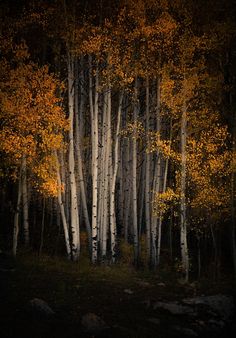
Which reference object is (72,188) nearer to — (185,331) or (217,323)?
(217,323)

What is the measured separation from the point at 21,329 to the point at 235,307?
7.90 meters

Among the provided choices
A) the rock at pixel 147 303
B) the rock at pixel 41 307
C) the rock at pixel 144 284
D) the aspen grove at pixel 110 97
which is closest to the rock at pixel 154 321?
the rock at pixel 147 303

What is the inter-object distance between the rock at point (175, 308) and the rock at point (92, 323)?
2.70 meters

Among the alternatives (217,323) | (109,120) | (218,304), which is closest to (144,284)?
(218,304)

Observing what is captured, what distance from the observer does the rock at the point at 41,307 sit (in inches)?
406

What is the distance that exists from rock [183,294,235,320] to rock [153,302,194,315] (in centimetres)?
59

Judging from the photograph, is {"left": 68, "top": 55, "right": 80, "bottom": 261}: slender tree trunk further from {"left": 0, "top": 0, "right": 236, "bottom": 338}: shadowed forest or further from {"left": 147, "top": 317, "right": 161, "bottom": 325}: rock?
{"left": 147, "top": 317, "right": 161, "bottom": 325}: rock

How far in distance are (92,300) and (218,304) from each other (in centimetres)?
408

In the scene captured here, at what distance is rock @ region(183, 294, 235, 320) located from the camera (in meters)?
12.8

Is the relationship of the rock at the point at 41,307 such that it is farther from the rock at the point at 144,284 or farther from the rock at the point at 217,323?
the rock at the point at 144,284

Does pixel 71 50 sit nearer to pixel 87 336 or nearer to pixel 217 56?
pixel 217 56

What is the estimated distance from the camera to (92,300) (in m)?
12.4

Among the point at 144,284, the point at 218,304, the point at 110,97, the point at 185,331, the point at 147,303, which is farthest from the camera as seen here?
the point at 110,97

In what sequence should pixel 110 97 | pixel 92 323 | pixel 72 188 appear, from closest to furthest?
pixel 92 323 → pixel 72 188 → pixel 110 97
